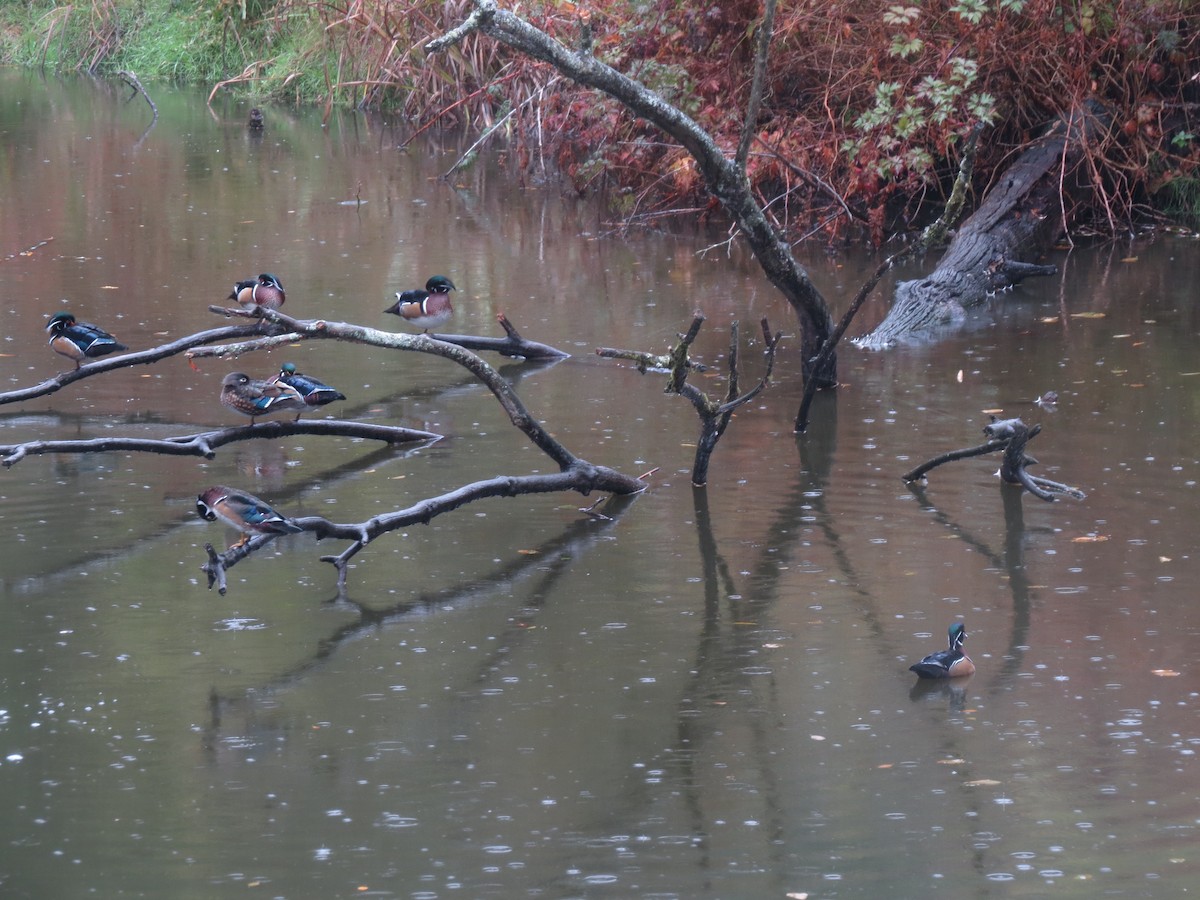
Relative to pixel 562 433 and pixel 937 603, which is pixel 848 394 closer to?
pixel 562 433

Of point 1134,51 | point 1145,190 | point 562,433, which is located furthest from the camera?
point 1145,190

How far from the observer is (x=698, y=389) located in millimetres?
6652

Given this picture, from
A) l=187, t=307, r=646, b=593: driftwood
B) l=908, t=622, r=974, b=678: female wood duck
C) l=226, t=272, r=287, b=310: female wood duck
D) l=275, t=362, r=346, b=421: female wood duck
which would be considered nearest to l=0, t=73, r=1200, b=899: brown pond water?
l=908, t=622, r=974, b=678: female wood duck

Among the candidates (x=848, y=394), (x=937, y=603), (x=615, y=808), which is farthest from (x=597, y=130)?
(x=615, y=808)

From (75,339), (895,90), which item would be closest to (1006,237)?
(895,90)

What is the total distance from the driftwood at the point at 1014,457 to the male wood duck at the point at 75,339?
4148 millimetres

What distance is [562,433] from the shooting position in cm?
752

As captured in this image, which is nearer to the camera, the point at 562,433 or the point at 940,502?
the point at 940,502

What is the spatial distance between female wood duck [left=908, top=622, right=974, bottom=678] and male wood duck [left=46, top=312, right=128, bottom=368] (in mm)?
4947

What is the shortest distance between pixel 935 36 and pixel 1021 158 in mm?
1088

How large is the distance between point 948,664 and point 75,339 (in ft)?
16.9

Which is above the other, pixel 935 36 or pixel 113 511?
pixel 935 36

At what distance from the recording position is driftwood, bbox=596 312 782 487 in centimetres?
615

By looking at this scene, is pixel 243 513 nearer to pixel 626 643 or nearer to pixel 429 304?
pixel 626 643
